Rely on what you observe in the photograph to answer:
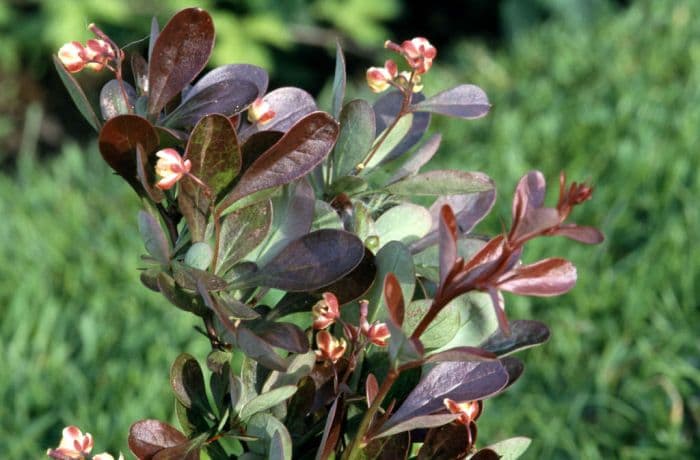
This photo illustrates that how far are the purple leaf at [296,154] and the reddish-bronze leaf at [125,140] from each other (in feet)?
0.25

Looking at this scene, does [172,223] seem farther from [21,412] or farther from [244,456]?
[21,412]

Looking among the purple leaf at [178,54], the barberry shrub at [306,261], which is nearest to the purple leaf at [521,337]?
the barberry shrub at [306,261]

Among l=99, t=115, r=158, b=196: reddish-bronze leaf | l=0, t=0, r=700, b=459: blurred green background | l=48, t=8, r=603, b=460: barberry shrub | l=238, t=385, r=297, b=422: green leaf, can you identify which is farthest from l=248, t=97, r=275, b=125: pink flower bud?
l=0, t=0, r=700, b=459: blurred green background

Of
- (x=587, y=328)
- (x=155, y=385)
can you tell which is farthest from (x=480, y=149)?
(x=155, y=385)

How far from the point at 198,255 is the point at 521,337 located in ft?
0.87

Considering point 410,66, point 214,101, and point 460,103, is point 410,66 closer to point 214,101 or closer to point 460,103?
point 460,103

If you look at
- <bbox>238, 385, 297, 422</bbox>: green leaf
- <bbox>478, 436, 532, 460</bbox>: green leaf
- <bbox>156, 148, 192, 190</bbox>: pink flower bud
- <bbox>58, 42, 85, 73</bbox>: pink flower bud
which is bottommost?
<bbox>478, 436, 532, 460</bbox>: green leaf

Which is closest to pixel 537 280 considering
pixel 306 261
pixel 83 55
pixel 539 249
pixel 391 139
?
pixel 306 261

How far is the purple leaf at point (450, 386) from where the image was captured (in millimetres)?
Result: 749

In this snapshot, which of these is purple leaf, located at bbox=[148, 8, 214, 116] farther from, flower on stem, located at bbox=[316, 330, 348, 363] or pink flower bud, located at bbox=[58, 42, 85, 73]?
flower on stem, located at bbox=[316, 330, 348, 363]

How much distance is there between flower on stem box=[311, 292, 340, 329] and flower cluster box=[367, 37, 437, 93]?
8.0 inches

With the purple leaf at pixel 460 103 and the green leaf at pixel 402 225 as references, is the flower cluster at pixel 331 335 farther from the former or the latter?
the purple leaf at pixel 460 103

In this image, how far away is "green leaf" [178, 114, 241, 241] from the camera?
0.73m

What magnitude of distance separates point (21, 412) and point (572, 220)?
58.4 inches
